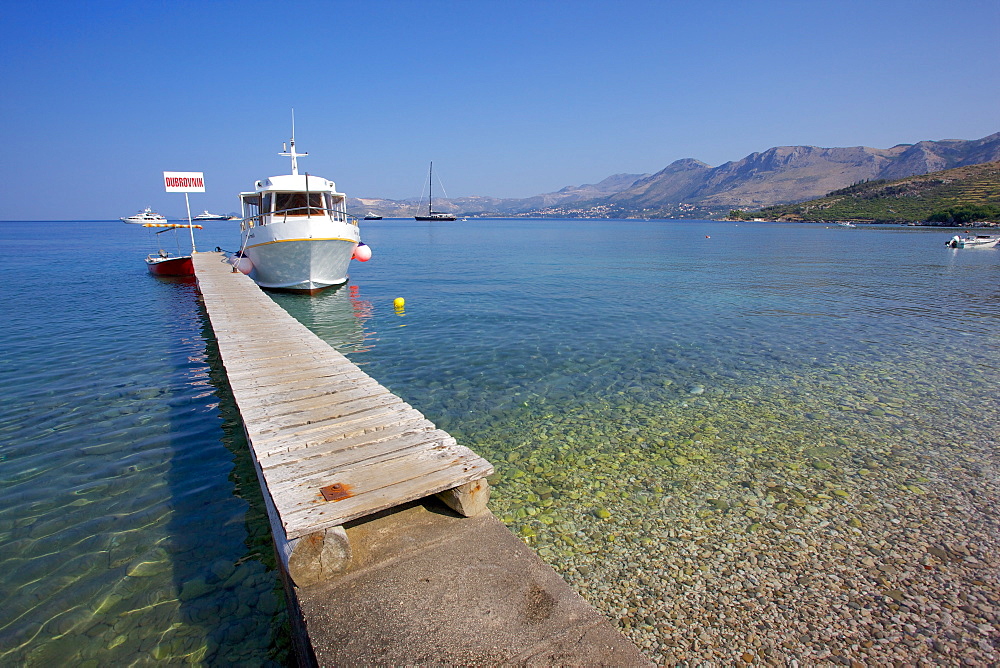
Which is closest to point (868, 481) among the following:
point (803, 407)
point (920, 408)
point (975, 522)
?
point (975, 522)

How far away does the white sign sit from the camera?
83.0ft

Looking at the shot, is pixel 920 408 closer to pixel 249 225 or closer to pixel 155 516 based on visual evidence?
pixel 155 516

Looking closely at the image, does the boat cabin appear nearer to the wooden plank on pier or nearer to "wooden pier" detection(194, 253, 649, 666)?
the wooden plank on pier

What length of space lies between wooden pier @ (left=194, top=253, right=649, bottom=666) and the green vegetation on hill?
12083 cm

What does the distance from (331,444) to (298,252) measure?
61.1 ft

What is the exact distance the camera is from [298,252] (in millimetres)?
21234

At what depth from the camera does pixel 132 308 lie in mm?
18609

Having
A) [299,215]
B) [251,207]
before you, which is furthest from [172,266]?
[299,215]

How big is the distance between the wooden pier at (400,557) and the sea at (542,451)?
3.46 ft

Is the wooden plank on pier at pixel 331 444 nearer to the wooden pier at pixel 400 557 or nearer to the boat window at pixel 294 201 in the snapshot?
the wooden pier at pixel 400 557

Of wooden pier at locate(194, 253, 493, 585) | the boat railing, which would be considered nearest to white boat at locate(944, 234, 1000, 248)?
the boat railing

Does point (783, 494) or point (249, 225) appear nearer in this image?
point (783, 494)

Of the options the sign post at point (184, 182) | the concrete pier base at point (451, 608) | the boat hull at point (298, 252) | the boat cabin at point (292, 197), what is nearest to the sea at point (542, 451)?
the concrete pier base at point (451, 608)

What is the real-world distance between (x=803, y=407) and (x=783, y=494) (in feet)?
11.1
